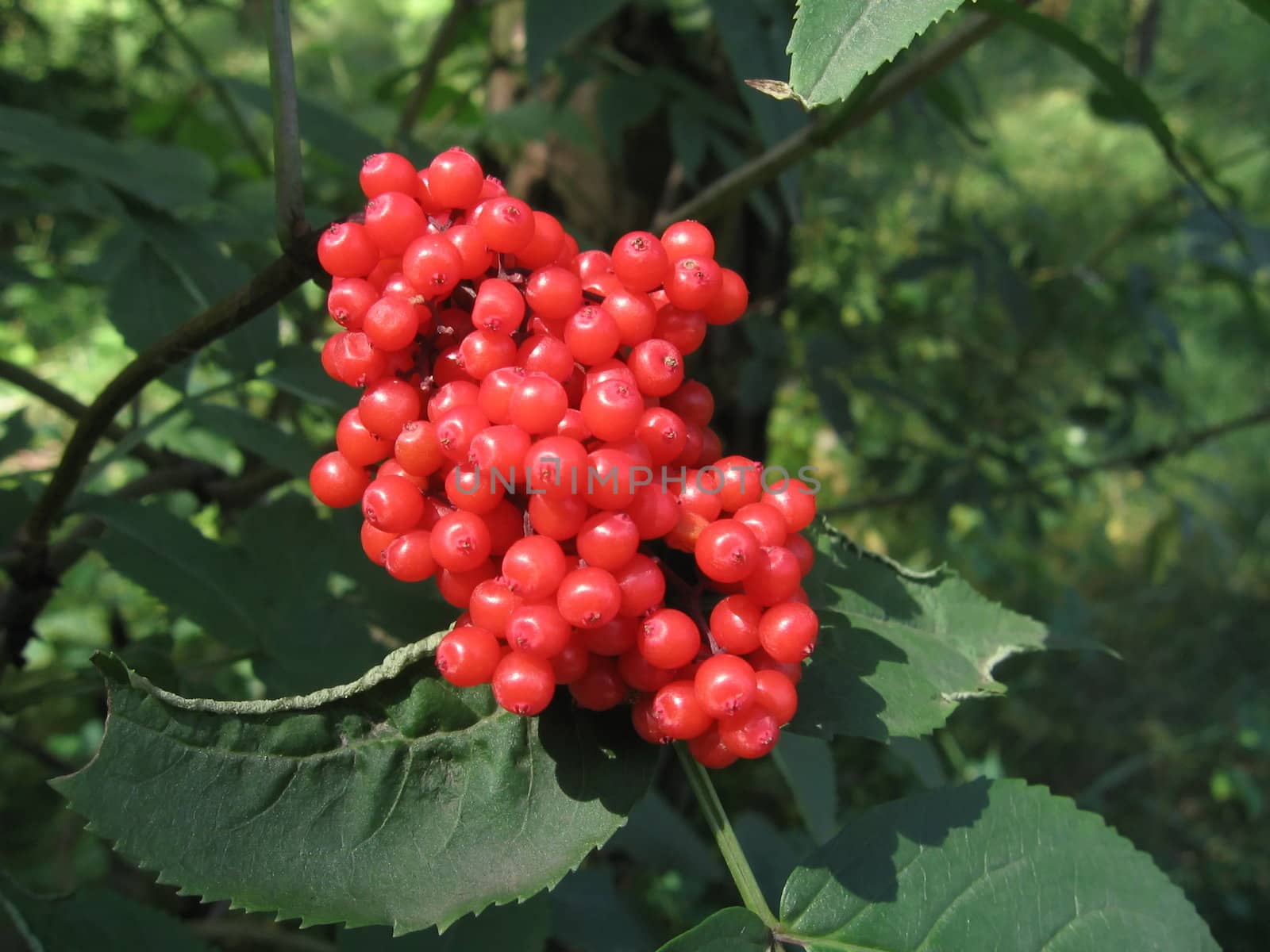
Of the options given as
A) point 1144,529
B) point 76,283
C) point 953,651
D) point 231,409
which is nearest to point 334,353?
point 231,409

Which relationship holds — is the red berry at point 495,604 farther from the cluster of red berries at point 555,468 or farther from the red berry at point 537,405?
the red berry at point 537,405

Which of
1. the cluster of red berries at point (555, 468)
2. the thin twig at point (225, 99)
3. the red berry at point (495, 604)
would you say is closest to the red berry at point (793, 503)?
the cluster of red berries at point (555, 468)

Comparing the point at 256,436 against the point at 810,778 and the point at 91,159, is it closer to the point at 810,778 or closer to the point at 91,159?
the point at 91,159

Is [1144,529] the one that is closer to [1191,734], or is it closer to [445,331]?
[1191,734]

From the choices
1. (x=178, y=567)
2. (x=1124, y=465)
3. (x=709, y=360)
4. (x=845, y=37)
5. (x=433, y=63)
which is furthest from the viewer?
(x=1124, y=465)

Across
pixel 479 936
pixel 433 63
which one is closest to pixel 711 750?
pixel 479 936

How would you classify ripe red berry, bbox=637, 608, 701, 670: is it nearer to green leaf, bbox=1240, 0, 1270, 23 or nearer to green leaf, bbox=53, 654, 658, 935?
green leaf, bbox=53, 654, 658, 935

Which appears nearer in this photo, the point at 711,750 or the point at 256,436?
the point at 711,750
